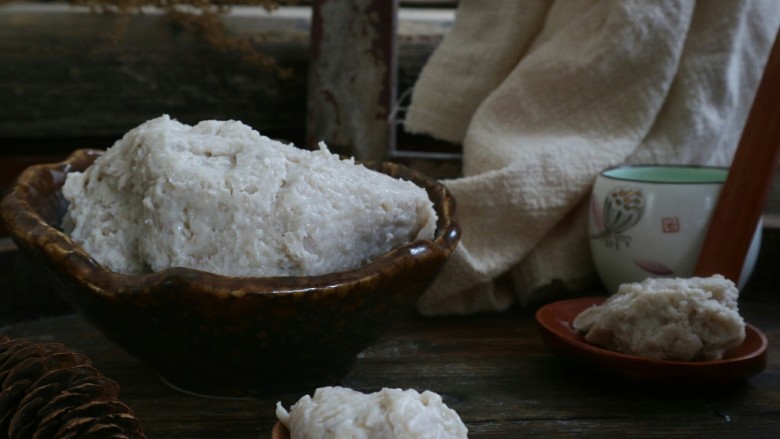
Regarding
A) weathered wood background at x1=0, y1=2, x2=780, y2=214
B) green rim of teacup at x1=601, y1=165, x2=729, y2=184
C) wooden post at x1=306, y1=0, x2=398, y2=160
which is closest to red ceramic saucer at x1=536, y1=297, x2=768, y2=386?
green rim of teacup at x1=601, y1=165, x2=729, y2=184

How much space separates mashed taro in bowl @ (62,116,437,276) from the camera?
0.87 metres

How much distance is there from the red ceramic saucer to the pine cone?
18.9 inches

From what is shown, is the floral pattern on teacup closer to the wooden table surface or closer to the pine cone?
the wooden table surface

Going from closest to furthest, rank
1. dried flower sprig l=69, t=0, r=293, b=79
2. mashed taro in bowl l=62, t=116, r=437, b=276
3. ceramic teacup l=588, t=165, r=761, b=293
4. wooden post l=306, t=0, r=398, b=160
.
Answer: mashed taro in bowl l=62, t=116, r=437, b=276 → ceramic teacup l=588, t=165, r=761, b=293 → wooden post l=306, t=0, r=398, b=160 → dried flower sprig l=69, t=0, r=293, b=79

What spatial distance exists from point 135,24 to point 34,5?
0.32m

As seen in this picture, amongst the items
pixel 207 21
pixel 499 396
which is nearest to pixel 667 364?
pixel 499 396

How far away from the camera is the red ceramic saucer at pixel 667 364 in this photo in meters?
0.94

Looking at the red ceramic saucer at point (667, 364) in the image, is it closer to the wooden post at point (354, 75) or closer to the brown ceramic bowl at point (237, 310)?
the brown ceramic bowl at point (237, 310)

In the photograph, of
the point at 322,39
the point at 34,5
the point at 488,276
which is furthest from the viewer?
the point at 34,5

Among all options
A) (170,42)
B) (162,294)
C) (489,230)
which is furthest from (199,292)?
Result: (170,42)

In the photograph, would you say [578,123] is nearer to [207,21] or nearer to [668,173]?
[668,173]

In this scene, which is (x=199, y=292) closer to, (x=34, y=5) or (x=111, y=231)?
(x=111, y=231)

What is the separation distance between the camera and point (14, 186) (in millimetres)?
997

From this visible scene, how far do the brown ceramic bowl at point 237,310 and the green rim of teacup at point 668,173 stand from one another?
43 centimetres
